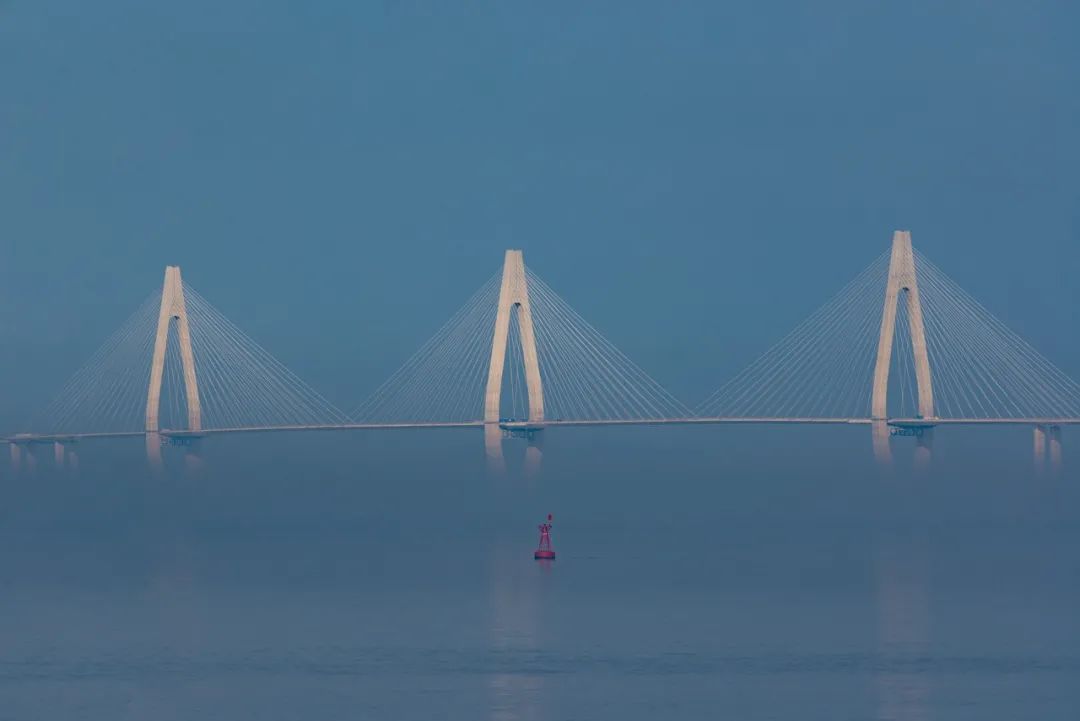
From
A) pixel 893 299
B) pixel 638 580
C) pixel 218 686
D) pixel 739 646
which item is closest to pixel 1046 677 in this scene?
pixel 739 646

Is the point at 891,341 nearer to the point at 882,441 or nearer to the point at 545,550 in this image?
the point at 882,441

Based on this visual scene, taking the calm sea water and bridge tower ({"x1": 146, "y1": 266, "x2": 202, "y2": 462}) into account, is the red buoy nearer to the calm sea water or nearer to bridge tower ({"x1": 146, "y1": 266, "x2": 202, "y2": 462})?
the calm sea water

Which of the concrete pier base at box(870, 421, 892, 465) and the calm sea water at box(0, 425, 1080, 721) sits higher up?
the concrete pier base at box(870, 421, 892, 465)

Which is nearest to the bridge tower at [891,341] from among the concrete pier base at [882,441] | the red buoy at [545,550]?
the concrete pier base at [882,441]

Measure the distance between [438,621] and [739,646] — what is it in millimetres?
3761

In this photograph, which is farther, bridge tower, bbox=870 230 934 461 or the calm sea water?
bridge tower, bbox=870 230 934 461

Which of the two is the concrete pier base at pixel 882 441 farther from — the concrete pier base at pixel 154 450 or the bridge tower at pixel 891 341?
the concrete pier base at pixel 154 450

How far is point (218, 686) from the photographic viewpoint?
20.6 metres

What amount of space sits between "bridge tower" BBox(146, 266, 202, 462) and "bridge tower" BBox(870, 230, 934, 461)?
1450 cm

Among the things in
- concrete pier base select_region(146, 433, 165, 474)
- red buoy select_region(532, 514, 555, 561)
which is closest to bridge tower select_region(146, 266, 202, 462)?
concrete pier base select_region(146, 433, 165, 474)

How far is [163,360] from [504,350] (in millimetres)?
8746

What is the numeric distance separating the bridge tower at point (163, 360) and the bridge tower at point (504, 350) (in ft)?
23.1

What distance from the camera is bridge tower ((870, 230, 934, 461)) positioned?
4450 centimetres

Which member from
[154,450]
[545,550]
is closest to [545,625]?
[545,550]
